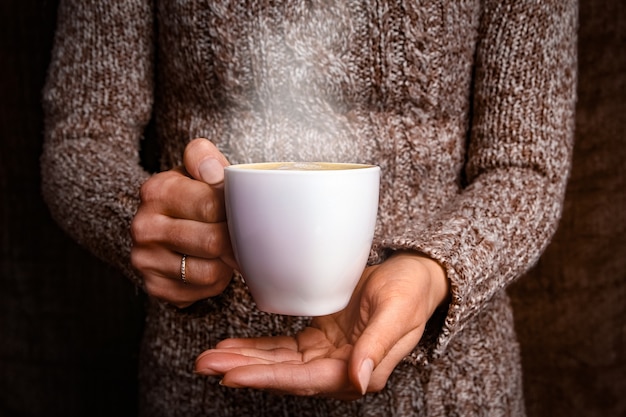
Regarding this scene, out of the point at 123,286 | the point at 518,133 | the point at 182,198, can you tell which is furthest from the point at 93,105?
the point at 518,133

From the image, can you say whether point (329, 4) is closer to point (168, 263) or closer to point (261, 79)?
point (261, 79)

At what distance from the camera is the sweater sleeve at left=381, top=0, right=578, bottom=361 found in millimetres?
673

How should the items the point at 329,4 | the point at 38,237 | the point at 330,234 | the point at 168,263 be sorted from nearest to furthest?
the point at 330,234
the point at 168,263
the point at 329,4
the point at 38,237

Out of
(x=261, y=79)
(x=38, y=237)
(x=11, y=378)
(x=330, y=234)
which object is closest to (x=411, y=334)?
(x=330, y=234)

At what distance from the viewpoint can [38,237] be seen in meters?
1.11

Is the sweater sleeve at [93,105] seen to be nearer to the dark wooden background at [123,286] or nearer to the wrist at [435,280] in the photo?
the dark wooden background at [123,286]

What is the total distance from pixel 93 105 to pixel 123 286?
0.44 meters

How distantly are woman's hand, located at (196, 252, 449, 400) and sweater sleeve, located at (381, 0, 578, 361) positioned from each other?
0.10 meters

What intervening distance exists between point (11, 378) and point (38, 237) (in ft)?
0.97

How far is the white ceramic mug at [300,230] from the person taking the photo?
0.46 metres

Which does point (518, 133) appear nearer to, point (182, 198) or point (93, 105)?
point (182, 198)

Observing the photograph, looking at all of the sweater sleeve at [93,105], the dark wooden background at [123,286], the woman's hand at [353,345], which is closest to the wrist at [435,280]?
the woman's hand at [353,345]

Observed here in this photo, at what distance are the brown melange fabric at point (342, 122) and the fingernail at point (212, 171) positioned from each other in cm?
19

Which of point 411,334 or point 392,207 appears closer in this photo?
point 411,334
